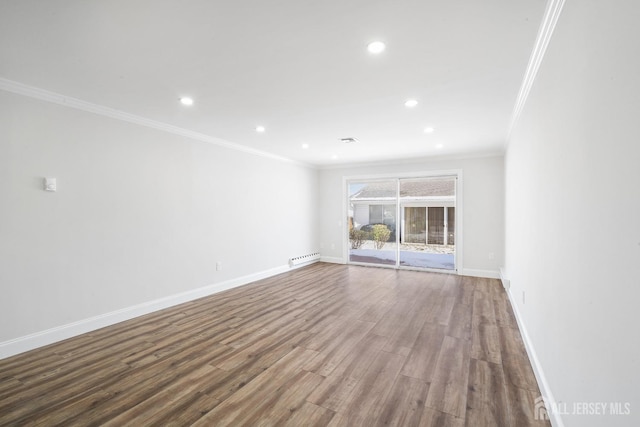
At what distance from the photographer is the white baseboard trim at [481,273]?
5789 millimetres

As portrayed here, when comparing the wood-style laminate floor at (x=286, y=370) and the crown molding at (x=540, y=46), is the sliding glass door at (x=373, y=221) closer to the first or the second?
the wood-style laminate floor at (x=286, y=370)

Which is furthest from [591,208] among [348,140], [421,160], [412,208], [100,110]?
[412,208]

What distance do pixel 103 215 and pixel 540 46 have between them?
14.9ft

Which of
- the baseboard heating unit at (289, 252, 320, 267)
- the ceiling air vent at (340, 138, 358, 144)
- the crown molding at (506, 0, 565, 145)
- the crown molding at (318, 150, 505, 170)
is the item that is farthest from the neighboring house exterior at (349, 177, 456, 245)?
the crown molding at (506, 0, 565, 145)

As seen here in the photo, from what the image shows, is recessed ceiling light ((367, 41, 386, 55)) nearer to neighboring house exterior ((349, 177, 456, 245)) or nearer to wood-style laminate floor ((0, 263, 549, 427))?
wood-style laminate floor ((0, 263, 549, 427))

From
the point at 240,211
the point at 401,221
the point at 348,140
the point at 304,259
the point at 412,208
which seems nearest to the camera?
the point at 348,140

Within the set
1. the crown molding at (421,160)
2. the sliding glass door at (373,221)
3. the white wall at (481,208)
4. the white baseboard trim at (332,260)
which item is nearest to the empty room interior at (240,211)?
the crown molding at (421,160)

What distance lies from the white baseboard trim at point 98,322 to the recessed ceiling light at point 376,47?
13.1ft

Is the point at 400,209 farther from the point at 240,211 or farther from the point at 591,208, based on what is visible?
the point at 591,208

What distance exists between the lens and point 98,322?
3328mm

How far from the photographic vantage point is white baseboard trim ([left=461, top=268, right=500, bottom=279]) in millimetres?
5789

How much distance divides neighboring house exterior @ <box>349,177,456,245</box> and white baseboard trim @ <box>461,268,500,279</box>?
109 cm

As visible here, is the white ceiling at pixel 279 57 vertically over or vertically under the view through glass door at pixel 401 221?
over

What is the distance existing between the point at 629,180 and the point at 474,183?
5.51 m
